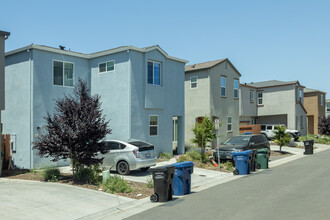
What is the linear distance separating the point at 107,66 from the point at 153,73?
2.76 metres

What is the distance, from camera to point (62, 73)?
18.2m

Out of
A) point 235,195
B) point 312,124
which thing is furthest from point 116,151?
point 312,124

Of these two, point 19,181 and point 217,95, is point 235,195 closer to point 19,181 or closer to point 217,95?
point 19,181

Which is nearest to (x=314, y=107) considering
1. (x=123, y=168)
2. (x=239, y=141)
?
(x=239, y=141)

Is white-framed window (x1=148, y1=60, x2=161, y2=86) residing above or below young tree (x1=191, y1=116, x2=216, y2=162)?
above

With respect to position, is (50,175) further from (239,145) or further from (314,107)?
(314,107)

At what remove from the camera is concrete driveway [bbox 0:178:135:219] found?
27.1 ft

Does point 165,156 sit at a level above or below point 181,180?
below

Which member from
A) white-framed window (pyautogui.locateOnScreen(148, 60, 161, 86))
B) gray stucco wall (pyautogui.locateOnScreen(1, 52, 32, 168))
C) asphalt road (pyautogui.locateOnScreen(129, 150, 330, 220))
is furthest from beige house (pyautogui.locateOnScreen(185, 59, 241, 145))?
asphalt road (pyautogui.locateOnScreen(129, 150, 330, 220))

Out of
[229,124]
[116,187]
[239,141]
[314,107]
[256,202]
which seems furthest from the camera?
[314,107]

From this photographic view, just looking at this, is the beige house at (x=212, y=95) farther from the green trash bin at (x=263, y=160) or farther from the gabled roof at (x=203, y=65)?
the green trash bin at (x=263, y=160)

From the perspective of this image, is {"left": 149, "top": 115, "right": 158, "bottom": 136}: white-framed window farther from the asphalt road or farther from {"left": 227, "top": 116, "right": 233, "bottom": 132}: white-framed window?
{"left": 227, "top": 116, "right": 233, "bottom": 132}: white-framed window

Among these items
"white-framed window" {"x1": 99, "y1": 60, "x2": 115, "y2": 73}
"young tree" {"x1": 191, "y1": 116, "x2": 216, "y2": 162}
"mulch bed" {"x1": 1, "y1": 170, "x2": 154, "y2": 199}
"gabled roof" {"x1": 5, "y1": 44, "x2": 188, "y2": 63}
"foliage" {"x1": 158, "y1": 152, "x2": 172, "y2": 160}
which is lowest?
"mulch bed" {"x1": 1, "y1": 170, "x2": 154, "y2": 199}

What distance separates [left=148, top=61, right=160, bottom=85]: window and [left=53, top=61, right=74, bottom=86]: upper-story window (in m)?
4.50
